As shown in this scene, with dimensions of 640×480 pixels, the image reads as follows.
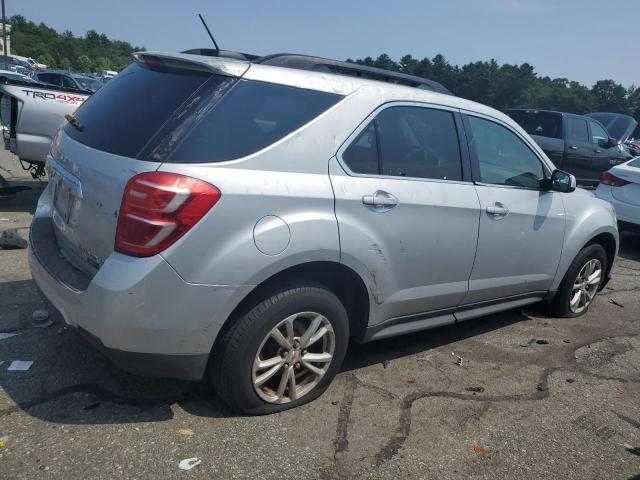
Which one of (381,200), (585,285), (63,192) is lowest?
(585,285)

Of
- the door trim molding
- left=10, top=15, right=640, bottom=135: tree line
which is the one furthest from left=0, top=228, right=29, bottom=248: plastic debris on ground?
left=10, top=15, right=640, bottom=135: tree line

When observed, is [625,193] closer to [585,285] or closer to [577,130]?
[585,285]

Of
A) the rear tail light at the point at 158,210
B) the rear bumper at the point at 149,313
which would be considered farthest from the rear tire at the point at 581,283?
the rear tail light at the point at 158,210

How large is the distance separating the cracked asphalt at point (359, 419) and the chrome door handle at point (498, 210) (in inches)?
40.6

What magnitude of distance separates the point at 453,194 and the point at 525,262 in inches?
40.4

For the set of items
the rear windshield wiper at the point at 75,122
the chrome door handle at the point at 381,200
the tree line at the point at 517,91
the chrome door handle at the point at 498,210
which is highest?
the tree line at the point at 517,91

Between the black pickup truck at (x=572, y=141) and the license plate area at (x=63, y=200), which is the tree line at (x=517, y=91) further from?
the license plate area at (x=63, y=200)

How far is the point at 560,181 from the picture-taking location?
14.5 feet

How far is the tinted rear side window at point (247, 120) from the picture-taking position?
8.79 feet

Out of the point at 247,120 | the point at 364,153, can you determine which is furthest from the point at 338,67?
the point at 247,120

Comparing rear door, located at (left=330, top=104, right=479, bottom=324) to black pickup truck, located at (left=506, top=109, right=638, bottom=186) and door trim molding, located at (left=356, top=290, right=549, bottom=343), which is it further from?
black pickup truck, located at (left=506, top=109, right=638, bottom=186)

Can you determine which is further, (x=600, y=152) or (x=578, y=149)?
(x=600, y=152)

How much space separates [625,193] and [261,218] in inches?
273

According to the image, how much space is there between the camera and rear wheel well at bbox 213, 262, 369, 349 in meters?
2.80
